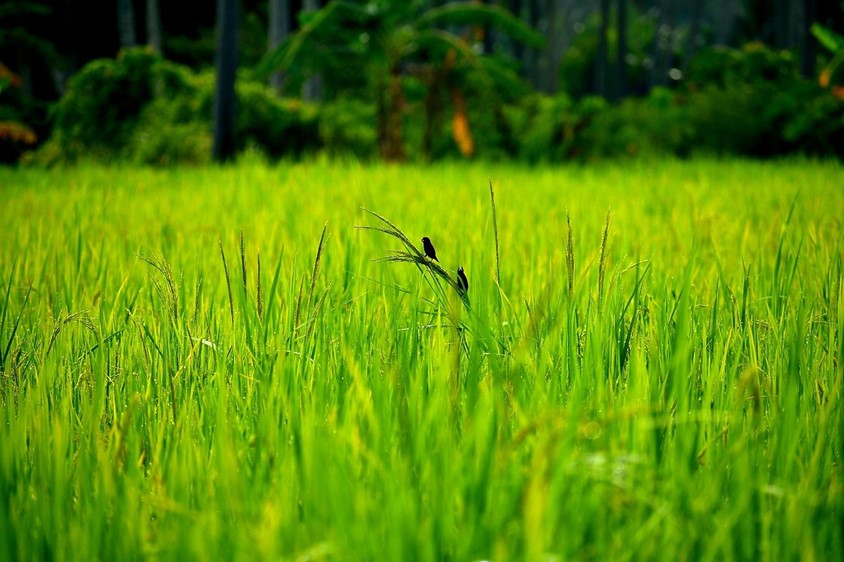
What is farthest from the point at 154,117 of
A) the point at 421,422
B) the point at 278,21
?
the point at 421,422

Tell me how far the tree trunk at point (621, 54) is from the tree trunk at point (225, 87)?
9.99m

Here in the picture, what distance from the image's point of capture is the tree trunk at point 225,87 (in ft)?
27.2

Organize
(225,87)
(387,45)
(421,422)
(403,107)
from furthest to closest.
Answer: (403,107) < (387,45) < (225,87) < (421,422)

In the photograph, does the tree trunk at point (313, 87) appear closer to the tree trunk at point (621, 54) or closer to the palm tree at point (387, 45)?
the palm tree at point (387, 45)

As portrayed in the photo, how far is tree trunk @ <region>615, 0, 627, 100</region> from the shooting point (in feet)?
55.0

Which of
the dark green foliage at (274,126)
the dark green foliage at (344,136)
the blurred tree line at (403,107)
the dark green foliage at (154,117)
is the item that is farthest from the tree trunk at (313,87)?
the dark green foliage at (274,126)

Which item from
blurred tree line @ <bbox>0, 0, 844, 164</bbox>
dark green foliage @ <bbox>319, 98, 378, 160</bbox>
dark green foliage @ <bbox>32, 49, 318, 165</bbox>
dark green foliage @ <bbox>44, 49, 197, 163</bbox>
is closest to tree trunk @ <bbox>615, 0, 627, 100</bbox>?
blurred tree line @ <bbox>0, 0, 844, 164</bbox>

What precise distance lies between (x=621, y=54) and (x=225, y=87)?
35.9ft

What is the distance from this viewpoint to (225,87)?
836 cm

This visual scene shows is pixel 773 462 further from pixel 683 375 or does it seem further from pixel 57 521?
pixel 57 521

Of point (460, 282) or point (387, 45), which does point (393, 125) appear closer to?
point (387, 45)

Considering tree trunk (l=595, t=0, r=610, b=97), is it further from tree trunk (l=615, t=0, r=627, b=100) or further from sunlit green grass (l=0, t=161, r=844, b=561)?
sunlit green grass (l=0, t=161, r=844, b=561)

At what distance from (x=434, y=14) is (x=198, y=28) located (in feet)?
42.6

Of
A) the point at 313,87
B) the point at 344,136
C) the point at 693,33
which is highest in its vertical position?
the point at 693,33
